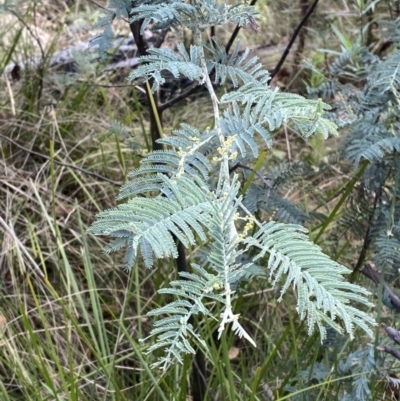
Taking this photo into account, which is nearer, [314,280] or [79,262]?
[314,280]

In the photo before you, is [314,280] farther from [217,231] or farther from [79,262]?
[79,262]

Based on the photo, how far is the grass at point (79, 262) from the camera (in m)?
1.27

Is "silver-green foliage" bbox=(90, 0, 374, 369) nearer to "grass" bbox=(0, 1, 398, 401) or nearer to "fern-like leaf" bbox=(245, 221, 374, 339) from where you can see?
"fern-like leaf" bbox=(245, 221, 374, 339)

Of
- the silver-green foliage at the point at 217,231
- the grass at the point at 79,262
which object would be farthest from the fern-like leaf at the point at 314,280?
the grass at the point at 79,262

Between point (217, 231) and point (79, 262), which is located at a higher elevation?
point (217, 231)

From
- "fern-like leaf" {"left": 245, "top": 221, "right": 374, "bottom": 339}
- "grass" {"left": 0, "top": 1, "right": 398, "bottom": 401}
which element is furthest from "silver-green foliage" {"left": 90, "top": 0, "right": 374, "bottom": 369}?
"grass" {"left": 0, "top": 1, "right": 398, "bottom": 401}

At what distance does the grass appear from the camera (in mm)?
1272

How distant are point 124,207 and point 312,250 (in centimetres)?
17

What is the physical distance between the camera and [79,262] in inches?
65.4

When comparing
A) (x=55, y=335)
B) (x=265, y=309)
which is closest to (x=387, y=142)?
(x=265, y=309)

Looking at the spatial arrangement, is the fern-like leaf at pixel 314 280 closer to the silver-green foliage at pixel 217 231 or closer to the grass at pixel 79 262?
the silver-green foliage at pixel 217 231

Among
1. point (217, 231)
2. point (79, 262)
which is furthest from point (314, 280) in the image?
point (79, 262)

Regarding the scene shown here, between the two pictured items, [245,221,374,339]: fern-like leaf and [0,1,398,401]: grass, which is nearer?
[245,221,374,339]: fern-like leaf

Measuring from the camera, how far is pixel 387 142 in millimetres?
971
